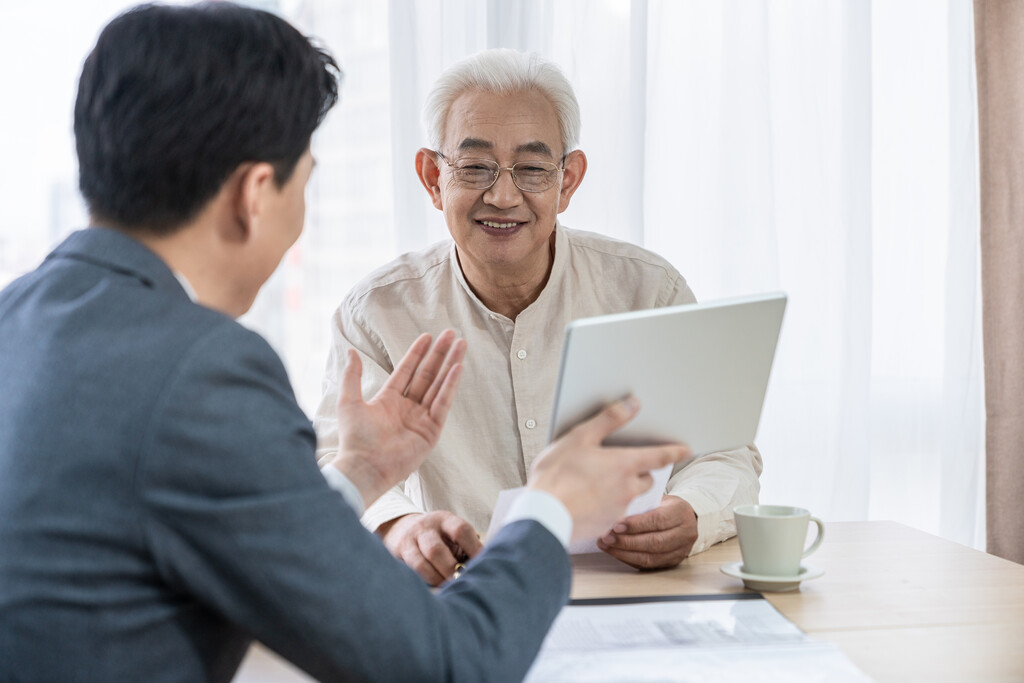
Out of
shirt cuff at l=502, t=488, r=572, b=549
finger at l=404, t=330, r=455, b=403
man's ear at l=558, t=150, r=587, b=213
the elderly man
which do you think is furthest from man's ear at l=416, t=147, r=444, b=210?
shirt cuff at l=502, t=488, r=572, b=549

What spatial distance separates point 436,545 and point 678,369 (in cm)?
42

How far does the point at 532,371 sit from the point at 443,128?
52 centimetres

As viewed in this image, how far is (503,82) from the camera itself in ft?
5.82

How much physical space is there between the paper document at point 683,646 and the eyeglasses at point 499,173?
894mm

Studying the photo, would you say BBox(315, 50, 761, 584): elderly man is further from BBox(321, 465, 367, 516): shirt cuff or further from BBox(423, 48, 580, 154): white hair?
BBox(321, 465, 367, 516): shirt cuff

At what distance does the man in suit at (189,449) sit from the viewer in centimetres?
68

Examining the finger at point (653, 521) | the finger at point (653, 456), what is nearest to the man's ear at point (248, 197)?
the finger at point (653, 456)

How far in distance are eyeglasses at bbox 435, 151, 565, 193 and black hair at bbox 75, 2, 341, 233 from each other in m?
0.93

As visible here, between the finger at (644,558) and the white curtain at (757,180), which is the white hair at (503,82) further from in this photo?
the finger at (644,558)

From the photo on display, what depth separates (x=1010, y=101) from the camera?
2.58m

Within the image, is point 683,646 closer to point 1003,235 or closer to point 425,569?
point 425,569

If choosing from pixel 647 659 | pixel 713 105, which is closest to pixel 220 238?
pixel 647 659

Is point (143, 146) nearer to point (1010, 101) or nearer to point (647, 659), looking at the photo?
point (647, 659)

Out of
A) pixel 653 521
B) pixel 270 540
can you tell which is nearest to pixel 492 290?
pixel 653 521
